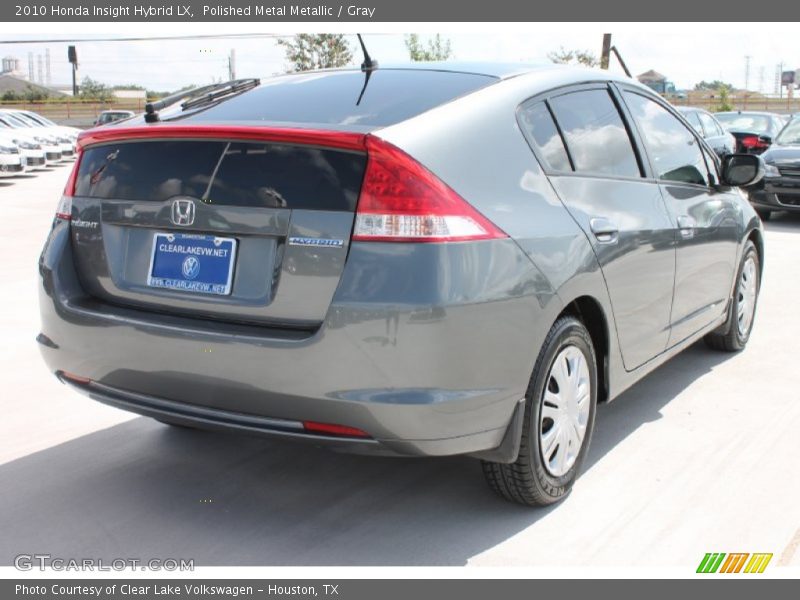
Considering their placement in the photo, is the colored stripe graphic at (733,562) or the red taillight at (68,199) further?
the red taillight at (68,199)

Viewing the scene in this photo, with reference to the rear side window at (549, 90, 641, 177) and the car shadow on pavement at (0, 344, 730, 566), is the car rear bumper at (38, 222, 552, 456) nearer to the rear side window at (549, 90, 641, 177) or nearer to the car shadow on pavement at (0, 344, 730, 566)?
the car shadow on pavement at (0, 344, 730, 566)

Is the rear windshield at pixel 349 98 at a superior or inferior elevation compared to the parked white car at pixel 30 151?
superior

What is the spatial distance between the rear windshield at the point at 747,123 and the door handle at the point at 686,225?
17.5m

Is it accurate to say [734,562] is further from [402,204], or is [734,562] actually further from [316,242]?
[316,242]

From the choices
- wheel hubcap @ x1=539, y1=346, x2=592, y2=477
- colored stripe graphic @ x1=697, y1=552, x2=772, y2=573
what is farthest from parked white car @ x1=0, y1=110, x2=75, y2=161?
colored stripe graphic @ x1=697, y1=552, x2=772, y2=573

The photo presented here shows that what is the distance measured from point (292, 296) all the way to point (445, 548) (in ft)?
3.54

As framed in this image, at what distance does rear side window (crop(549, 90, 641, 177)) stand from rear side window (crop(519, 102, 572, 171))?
0.07m

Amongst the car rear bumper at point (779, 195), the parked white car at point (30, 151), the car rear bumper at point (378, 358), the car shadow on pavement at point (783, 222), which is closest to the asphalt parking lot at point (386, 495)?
the car rear bumper at point (378, 358)

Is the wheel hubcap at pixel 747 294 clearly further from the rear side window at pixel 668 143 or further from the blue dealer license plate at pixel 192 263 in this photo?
the blue dealer license plate at pixel 192 263

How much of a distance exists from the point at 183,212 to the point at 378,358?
895mm

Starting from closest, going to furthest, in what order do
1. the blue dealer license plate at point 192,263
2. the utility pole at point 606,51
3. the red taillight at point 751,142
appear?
the blue dealer license plate at point 192,263 → the red taillight at point 751,142 → the utility pole at point 606,51

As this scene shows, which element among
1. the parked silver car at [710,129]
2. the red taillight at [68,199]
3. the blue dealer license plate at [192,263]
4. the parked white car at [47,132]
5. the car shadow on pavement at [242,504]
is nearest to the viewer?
the blue dealer license plate at [192,263]

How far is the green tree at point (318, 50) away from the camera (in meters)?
36.8

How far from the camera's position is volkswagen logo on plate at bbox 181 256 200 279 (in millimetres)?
3283
